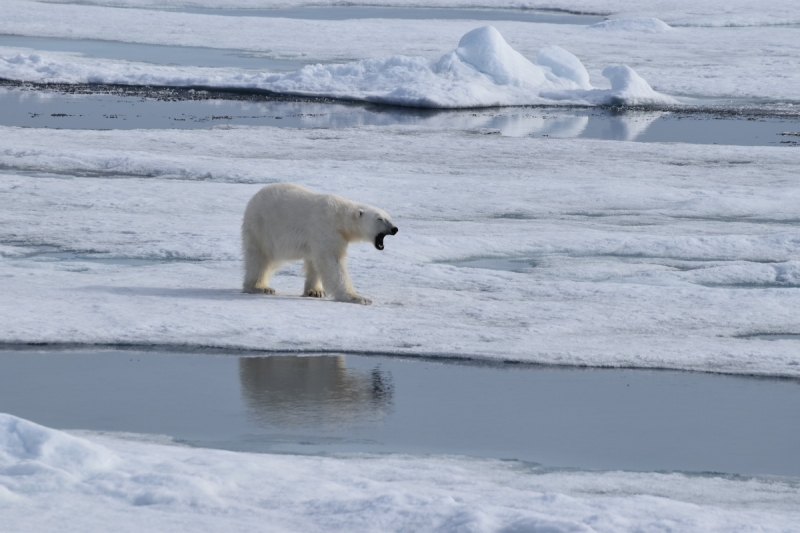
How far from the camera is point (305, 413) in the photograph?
5359mm

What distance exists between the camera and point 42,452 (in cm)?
429

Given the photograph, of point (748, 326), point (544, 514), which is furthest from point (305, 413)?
point (748, 326)

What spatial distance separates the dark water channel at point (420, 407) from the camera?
4.98 metres

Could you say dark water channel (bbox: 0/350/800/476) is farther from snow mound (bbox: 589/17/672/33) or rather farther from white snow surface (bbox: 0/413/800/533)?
snow mound (bbox: 589/17/672/33)

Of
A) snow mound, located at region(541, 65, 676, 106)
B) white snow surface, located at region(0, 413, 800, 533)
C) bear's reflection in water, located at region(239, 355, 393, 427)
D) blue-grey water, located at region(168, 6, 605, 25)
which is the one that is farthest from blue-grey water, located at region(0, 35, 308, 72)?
white snow surface, located at region(0, 413, 800, 533)

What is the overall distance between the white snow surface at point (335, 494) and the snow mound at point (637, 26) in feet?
94.8

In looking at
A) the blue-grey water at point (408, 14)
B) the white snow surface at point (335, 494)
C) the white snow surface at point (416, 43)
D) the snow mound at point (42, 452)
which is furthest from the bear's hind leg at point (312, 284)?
the blue-grey water at point (408, 14)

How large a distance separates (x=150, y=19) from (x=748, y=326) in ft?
91.0

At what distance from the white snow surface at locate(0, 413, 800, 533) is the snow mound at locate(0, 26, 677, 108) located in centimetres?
1542

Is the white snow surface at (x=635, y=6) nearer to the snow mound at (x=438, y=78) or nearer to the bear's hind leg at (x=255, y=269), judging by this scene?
the snow mound at (x=438, y=78)

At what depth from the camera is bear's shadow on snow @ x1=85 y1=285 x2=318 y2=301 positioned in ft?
24.2

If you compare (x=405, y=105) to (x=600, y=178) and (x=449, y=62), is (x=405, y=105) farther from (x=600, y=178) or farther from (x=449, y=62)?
(x=600, y=178)

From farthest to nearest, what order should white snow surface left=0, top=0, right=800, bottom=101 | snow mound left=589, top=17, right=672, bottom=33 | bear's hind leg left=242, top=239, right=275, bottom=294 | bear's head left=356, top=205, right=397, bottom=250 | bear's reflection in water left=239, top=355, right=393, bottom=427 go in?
1. snow mound left=589, top=17, right=672, bottom=33
2. white snow surface left=0, top=0, right=800, bottom=101
3. bear's hind leg left=242, top=239, right=275, bottom=294
4. bear's head left=356, top=205, right=397, bottom=250
5. bear's reflection in water left=239, top=355, right=393, bottom=427

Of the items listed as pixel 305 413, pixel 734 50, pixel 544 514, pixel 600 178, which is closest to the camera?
pixel 544 514
